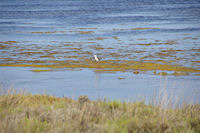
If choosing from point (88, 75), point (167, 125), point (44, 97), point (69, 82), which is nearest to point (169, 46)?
point (88, 75)

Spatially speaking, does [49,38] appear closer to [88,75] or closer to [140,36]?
[140,36]

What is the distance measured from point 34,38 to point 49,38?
1.22 metres

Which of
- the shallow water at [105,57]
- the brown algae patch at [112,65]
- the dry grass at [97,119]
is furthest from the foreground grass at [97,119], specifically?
the brown algae patch at [112,65]

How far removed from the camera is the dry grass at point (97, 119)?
17.0ft

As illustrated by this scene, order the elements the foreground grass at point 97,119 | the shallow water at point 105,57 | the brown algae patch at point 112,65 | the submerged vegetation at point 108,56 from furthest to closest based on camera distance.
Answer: the submerged vegetation at point 108,56 → the brown algae patch at point 112,65 → the shallow water at point 105,57 → the foreground grass at point 97,119

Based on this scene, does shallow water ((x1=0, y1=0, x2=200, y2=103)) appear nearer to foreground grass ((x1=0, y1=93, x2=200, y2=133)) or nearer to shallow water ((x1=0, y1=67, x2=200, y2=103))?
shallow water ((x1=0, y1=67, x2=200, y2=103))

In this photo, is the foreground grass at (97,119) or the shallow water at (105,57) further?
the shallow water at (105,57)

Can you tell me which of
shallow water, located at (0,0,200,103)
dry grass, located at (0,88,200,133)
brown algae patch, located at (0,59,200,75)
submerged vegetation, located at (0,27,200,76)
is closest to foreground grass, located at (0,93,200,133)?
dry grass, located at (0,88,200,133)

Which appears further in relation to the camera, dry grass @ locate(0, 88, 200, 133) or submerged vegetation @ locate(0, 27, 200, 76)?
submerged vegetation @ locate(0, 27, 200, 76)

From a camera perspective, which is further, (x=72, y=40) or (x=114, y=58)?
(x=72, y=40)

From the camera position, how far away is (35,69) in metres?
14.5

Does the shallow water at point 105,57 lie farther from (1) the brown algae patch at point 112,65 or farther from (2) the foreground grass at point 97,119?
(2) the foreground grass at point 97,119

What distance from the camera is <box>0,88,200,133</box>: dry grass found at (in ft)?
17.0

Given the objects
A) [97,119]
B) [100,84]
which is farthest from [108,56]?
[97,119]
